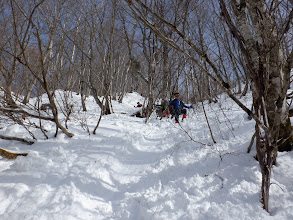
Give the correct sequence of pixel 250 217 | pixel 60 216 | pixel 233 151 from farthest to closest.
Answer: pixel 233 151, pixel 60 216, pixel 250 217

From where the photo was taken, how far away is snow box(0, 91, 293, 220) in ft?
4.53

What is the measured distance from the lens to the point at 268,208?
4.20 feet

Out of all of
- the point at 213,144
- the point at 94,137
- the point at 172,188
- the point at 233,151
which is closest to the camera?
the point at 172,188

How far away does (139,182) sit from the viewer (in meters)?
1.96

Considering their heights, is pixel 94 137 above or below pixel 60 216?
above

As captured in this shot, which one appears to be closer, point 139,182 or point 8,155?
point 139,182

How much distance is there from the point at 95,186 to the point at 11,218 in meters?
0.75

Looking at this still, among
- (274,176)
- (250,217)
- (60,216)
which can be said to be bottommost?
(60,216)

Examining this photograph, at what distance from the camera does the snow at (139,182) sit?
54.4 inches

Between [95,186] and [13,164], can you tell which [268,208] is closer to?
[95,186]

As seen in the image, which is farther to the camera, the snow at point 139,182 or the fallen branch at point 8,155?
the fallen branch at point 8,155

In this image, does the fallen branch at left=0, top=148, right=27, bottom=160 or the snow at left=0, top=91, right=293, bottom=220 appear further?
the fallen branch at left=0, top=148, right=27, bottom=160

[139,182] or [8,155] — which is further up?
[8,155]

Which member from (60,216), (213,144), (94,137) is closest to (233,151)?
(213,144)
